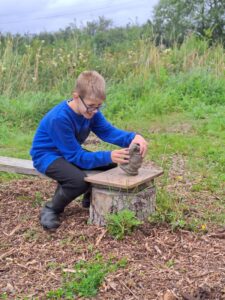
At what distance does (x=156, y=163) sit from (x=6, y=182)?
1.62 m

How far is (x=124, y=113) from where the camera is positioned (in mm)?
8039

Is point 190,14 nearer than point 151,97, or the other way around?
point 151,97

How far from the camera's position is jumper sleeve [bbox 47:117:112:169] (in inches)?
135

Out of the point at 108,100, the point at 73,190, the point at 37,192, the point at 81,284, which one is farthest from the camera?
the point at 108,100

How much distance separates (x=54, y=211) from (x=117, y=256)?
712mm

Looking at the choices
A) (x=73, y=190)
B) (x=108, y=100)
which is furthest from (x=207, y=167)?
(x=108, y=100)

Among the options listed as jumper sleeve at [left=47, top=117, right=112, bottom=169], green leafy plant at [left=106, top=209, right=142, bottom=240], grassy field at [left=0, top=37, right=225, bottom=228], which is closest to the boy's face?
jumper sleeve at [left=47, top=117, right=112, bottom=169]

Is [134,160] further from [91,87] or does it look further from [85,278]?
[85,278]

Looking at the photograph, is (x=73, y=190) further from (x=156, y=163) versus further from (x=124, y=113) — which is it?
(x=124, y=113)

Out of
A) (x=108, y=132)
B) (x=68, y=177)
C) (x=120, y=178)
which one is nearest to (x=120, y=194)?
(x=120, y=178)

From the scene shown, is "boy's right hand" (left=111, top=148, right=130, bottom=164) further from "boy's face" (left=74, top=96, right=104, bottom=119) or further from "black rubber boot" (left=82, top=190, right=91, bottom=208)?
"black rubber boot" (left=82, top=190, right=91, bottom=208)

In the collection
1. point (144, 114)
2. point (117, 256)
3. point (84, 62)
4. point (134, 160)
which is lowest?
point (144, 114)

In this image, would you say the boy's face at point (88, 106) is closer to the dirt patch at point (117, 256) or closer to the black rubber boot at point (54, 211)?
the black rubber boot at point (54, 211)

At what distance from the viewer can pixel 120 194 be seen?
3314 millimetres
